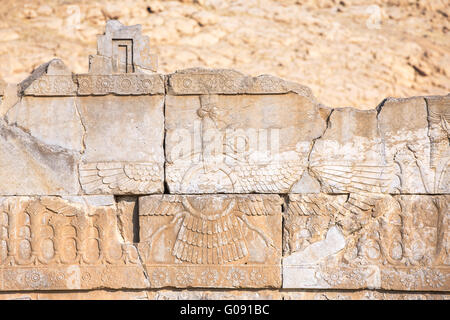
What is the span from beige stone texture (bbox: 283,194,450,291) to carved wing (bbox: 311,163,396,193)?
0.30ft

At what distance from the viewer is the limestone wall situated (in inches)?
248

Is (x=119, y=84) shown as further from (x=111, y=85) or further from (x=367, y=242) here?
(x=367, y=242)

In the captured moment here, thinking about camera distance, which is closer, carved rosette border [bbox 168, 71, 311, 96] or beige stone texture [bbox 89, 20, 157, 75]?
carved rosette border [bbox 168, 71, 311, 96]

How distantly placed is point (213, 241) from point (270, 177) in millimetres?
834

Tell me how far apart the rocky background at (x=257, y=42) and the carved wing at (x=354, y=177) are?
5.38m

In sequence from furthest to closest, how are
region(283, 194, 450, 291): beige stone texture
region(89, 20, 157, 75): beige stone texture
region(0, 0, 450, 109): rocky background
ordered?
region(0, 0, 450, 109): rocky background
region(89, 20, 157, 75): beige stone texture
region(283, 194, 450, 291): beige stone texture

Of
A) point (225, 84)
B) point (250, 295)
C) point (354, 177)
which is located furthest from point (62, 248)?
point (354, 177)

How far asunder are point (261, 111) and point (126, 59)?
147 centimetres

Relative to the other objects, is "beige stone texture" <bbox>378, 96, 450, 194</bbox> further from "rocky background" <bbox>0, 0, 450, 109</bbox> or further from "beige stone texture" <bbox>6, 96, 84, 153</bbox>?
"rocky background" <bbox>0, 0, 450, 109</bbox>

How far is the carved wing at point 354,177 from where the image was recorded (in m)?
6.32

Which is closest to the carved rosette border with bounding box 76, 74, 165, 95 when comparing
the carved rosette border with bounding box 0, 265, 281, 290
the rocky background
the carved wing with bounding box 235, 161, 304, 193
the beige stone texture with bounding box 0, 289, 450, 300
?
the carved wing with bounding box 235, 161, 304, 193

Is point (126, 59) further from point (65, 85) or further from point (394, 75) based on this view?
point (394, 75)

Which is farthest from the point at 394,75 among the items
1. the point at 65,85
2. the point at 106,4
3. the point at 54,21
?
the point at 65,85

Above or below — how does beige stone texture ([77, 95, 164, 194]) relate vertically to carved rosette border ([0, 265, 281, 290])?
above
